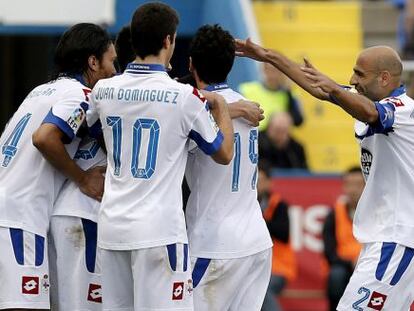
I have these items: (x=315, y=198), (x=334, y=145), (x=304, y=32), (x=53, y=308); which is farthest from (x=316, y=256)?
(x=53, y=308)

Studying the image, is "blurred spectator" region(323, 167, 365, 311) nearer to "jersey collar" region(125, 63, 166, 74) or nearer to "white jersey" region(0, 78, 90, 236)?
"white jersey" region(0, 78, 90, 236)

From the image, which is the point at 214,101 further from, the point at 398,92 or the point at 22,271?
the point at 22,271

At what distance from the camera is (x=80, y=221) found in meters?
9.00

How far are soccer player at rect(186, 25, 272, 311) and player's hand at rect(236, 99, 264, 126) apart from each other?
67 millimetres

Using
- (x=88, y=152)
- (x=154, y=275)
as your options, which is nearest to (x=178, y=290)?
(x=154, y=275)

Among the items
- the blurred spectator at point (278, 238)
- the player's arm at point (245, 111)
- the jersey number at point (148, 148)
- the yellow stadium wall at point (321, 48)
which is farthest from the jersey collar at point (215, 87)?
the yellow stadium wall at point (321, 48)

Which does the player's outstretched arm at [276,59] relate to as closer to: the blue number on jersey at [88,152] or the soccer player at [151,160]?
the soccer player at [151,160]

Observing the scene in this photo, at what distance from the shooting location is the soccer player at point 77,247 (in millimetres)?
8992

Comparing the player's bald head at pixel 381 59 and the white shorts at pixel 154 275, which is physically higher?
the player's bald head at pixel 381 59

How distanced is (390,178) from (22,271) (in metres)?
2.46

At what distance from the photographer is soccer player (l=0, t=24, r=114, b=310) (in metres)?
8.90

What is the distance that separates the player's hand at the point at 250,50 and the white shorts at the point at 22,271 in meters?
1.79

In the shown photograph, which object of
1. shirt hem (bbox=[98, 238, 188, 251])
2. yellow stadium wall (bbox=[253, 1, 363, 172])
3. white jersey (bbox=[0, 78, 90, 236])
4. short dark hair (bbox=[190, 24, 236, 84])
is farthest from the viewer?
yellow stadium wall (bbox=[253, 1, 363, 172])

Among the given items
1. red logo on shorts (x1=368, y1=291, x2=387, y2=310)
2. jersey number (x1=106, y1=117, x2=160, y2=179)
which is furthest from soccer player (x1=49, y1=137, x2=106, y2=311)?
red logo on shorts (x1=368, y1=291, x2=387, y2=310)
